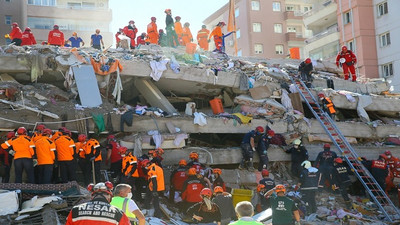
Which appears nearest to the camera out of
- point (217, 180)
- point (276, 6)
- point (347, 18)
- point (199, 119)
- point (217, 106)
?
point (217, 180)

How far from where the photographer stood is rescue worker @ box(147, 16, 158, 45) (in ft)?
80.7

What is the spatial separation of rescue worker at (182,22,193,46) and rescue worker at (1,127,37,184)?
13.1 meters

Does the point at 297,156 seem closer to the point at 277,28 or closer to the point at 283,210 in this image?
the point at 283,210

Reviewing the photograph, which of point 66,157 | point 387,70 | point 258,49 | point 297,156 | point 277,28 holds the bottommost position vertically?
point 297,156

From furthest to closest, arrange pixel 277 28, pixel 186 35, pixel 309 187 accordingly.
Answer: pixel 277 28
pixel 186 35
pixel 309 187

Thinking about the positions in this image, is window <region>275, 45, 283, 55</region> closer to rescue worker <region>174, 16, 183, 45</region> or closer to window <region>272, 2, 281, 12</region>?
window <region>272, 2, 281, 12</region>

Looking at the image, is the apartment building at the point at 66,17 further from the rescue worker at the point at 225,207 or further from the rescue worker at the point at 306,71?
the rescue worker at the point at 225,207

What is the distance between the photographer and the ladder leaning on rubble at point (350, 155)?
1644 cm

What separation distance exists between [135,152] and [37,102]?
344 centimetres

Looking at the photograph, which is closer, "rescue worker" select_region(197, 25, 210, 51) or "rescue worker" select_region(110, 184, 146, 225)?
"rescue worker" select_region(110, 184, 146, 225)

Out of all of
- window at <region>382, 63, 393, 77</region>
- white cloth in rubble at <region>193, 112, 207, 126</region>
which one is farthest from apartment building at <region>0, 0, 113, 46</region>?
white cloth in rubble at <region>193, 112, 207, 126</region>

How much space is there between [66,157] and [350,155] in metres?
10.4

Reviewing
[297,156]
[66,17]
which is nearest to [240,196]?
[297,156]

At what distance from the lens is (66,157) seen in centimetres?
1373
